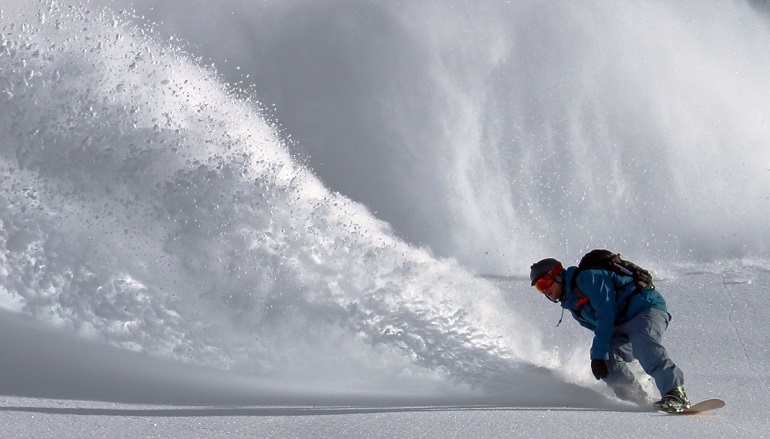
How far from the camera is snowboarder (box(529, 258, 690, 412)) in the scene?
402cm

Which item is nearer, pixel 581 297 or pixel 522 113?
pixel 581 297

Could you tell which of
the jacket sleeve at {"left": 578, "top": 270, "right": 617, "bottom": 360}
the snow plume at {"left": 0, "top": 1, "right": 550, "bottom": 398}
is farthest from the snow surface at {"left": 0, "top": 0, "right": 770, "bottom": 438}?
the jacket sleeve at {"left": 578, "top": 270, "right": 617, "bottom": 360}

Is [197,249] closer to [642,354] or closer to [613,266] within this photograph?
[613,266]

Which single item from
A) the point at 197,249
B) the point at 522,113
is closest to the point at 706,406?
the point at 197,249

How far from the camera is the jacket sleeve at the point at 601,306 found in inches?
162

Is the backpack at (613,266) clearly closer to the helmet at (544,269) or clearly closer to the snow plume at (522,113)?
the helmet at (544,269)

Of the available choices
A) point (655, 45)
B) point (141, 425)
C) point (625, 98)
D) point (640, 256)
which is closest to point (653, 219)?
point (640, 256)

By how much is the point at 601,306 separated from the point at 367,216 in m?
2.13

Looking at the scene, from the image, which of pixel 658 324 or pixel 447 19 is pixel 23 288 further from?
pixel 447 19

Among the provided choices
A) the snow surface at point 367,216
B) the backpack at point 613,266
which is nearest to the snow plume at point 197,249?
the snow surface at point 367,216

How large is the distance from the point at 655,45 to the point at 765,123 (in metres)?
1.57

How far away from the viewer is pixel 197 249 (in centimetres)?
528

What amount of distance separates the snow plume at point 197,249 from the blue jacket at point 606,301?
21.2 inches

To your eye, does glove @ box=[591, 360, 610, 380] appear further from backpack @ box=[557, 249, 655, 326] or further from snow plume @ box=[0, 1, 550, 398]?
snow plume @ box=[0, 1, 550, 398]
